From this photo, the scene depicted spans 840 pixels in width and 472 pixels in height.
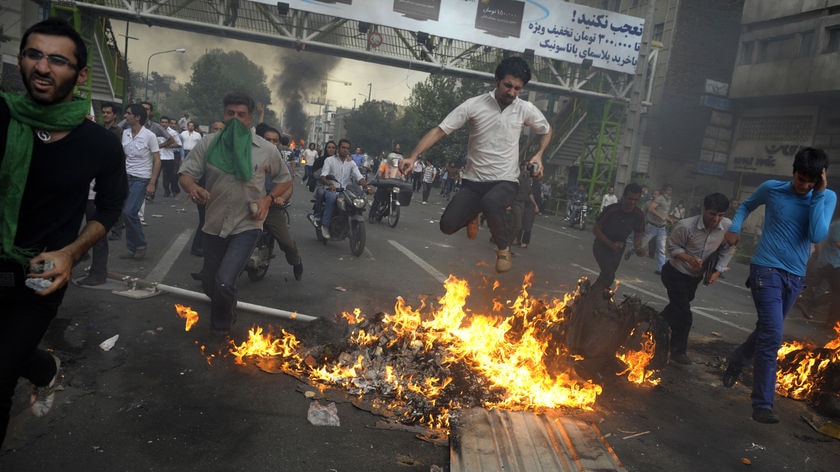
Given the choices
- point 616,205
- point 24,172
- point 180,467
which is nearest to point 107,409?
point 180,467

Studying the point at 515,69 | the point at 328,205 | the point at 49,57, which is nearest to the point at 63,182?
the point at 49,57

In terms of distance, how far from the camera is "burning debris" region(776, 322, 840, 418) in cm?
495

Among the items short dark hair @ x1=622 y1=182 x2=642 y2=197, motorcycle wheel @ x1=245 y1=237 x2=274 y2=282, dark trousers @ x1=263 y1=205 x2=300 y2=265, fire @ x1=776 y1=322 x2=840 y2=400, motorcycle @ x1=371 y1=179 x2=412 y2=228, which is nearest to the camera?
fire @ x1=776 y1=322 x2=840 y2=400

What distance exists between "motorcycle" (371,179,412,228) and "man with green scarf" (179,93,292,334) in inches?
331

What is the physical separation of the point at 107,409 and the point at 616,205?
6.60 meters

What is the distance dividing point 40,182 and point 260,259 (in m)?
4.69

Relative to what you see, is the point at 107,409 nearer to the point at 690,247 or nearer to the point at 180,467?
the point at 180,467

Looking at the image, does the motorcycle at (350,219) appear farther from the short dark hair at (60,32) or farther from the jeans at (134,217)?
the short dark hair at (60,32)

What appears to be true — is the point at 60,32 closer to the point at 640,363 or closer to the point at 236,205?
the point at 236,205

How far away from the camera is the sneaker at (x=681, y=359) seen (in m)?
5.92

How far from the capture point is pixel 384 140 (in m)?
65.8

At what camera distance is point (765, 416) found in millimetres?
4305

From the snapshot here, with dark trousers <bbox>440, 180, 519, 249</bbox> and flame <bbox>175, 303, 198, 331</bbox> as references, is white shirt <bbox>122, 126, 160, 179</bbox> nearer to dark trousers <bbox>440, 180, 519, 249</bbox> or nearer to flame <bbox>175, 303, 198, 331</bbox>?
flame <bbox>175, 303, 198, 331</bbox>

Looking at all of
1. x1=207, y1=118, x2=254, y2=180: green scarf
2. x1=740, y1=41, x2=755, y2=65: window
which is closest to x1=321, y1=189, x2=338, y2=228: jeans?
x1=207, y1=118, x2=254, y2=180: green scarf
